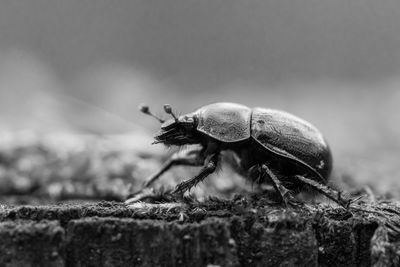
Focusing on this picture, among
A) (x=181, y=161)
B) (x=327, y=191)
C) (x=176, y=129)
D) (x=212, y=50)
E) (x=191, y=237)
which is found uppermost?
(x=212, y=50)

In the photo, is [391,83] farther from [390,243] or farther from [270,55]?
[390,243]

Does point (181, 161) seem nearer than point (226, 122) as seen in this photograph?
No

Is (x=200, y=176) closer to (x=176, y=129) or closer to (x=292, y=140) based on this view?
(x=176, y=129)

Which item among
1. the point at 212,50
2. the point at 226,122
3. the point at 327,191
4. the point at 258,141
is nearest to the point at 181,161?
the point at 226,122

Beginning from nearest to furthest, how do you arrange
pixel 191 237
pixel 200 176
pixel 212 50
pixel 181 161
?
pixel 191 237 → pixel 200 176 → pixel 181 161 → pixel 212 50

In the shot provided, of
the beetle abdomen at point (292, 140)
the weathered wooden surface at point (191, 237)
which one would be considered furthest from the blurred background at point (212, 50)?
the weathered wooden surface at point (191, 237)

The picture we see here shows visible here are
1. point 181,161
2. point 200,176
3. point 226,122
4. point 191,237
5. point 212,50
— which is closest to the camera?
point 191,237
